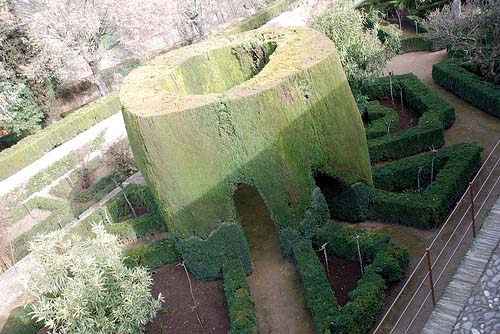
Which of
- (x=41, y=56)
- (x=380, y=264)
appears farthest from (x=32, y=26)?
(x=380, y=264)

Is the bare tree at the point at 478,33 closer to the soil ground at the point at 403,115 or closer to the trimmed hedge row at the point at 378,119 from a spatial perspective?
the soil ground at the point at 403,115

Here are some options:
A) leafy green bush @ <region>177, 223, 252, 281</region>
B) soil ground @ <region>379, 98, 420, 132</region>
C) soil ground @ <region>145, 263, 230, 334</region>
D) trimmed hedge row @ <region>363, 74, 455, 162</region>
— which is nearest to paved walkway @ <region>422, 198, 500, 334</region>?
soil ground @ <region>145, 263, 230, 334</region>

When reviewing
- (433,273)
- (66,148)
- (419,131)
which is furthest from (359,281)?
(66,148)

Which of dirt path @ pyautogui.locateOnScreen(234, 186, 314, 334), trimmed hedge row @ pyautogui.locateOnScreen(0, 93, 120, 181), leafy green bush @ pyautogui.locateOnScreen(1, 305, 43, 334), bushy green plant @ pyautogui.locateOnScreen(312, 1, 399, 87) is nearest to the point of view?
dirt path @ pyautogui.locateOnScreen(234, 186, 314, 334)

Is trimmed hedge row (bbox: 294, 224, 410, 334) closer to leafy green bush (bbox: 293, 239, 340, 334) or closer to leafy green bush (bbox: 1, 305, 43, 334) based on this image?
leafy green bush (bbox: 293, 239, 340, 334)

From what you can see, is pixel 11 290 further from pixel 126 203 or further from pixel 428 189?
pixel 428 189

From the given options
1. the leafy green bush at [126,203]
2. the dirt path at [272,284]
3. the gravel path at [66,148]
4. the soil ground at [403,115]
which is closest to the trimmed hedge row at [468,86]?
the soil ground at [403,115]
